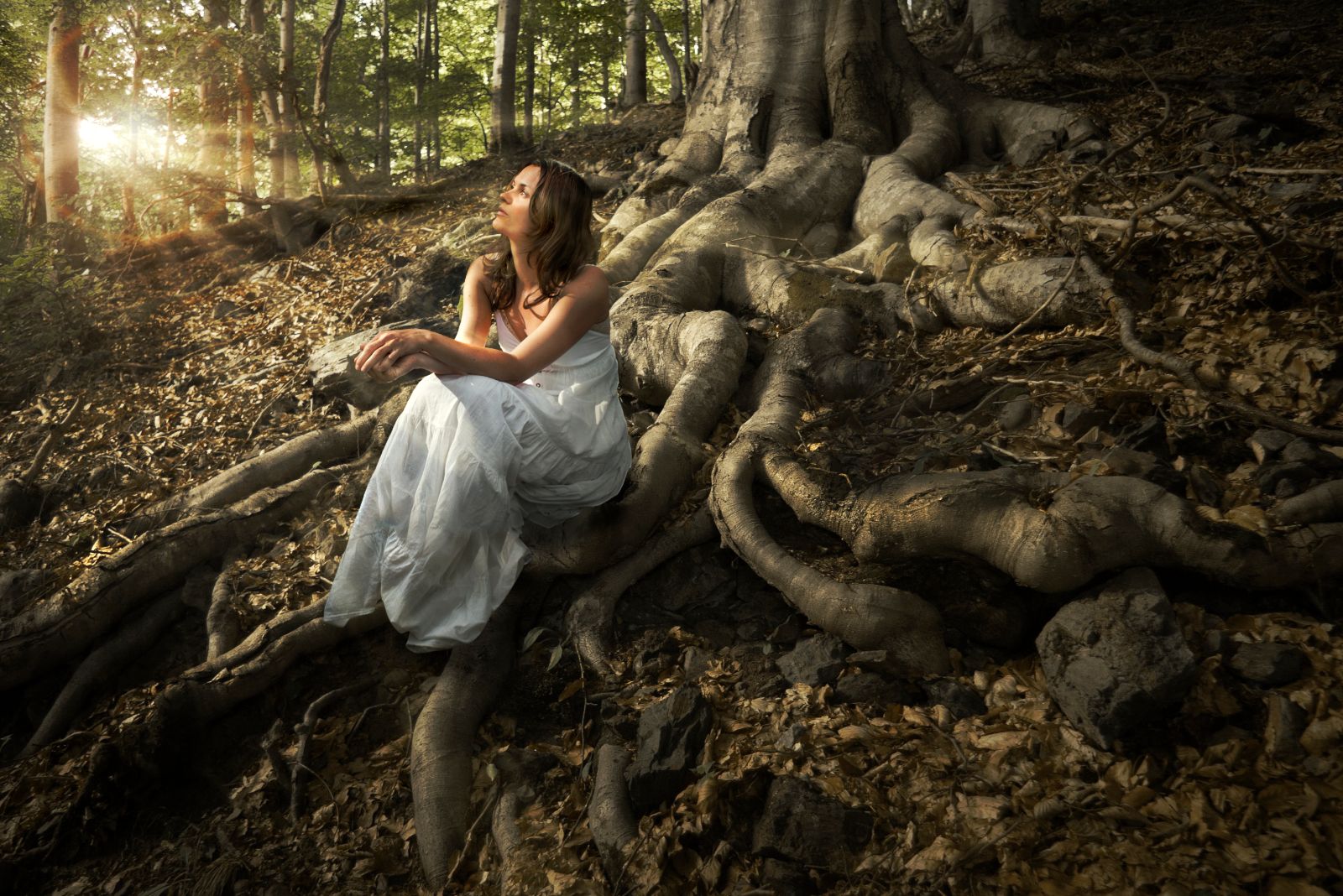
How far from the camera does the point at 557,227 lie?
10.4 ft

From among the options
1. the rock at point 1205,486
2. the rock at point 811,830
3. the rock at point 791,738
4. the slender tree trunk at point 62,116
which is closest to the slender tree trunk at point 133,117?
the slender tree trunk at point 62,116

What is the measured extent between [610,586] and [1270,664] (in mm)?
2398

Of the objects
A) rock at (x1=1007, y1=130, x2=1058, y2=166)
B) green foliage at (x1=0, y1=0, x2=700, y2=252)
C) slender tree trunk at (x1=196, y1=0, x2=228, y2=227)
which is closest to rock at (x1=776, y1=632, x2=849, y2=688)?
rock at (x1=1007, y1=130, x2=1058, y2=166)

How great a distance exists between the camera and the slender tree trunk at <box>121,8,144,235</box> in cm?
924

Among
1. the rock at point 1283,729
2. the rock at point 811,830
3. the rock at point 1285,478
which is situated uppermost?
the rock at point 1285,478

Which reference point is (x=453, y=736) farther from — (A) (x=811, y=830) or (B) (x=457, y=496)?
(A) (x=811, y=830)

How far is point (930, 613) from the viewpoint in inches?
109

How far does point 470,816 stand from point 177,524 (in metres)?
2.66

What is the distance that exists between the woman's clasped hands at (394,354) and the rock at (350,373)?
2.45 meters

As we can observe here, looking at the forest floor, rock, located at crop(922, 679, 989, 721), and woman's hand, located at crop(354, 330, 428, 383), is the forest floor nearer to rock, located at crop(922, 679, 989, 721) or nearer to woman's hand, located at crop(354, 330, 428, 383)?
rock, located at crop(922, 679, 989, 721)

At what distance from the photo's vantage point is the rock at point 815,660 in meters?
2.76

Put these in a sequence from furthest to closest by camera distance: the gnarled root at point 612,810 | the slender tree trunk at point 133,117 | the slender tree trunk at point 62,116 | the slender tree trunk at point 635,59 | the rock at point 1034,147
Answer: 1. the slender tree trunk at point 635,59
2. the slender tree trunk at point 62,116
3. the slender tree trunk at point 133,117
4. the rock at point 1034,147
5. the gnarled root at point 612,810

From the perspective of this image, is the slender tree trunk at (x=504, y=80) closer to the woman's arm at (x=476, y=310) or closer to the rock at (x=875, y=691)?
the woman's arm at (x=476, y=310)

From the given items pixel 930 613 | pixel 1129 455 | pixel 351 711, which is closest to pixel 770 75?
pixel 1129 455
